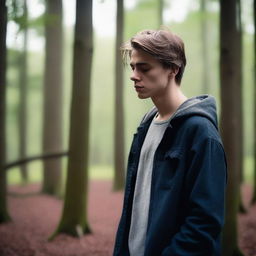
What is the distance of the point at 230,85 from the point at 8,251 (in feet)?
14.8

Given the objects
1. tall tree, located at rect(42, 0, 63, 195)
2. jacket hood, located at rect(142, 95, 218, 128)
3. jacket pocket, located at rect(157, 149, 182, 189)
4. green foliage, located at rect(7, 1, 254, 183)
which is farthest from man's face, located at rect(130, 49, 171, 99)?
green foliage, located at rect(7, 1, 254, 183)

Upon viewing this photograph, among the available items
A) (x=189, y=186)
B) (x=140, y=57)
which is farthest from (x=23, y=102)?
(x=189, y=186)

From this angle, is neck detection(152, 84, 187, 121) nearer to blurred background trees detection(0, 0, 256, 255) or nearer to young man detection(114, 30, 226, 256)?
young man detection(114, 30, 226, 256)

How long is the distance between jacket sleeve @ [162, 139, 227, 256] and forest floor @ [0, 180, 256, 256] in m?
4.39

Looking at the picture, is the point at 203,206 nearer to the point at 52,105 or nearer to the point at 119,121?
the point at 52,105

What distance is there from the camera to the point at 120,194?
12562 millimetres

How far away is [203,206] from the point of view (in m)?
1.96


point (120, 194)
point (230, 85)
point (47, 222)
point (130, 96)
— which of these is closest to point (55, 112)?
point (120, 194)

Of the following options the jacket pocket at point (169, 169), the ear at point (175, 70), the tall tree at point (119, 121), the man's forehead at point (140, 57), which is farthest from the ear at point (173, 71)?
the tall tree at point (119, 121)

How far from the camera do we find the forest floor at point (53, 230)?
240 inches

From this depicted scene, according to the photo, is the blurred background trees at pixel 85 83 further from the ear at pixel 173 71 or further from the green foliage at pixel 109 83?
the ear at pixel 173 71

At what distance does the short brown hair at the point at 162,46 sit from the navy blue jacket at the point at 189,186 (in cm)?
29

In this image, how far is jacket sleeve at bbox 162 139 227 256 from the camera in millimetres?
1962

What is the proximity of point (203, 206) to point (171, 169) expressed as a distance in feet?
1.01
